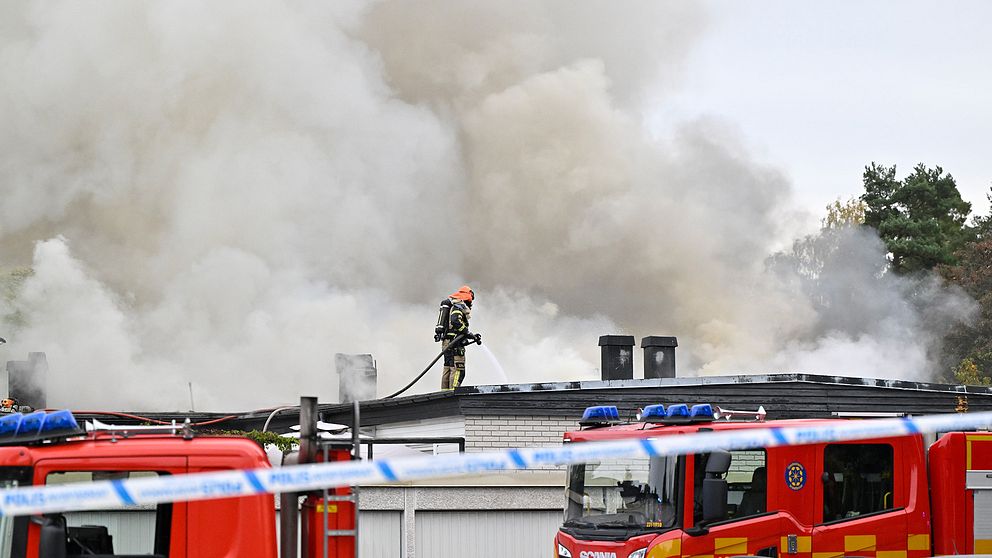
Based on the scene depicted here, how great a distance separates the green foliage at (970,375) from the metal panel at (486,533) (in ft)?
116

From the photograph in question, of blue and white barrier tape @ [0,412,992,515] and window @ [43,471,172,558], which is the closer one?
blue and white barrier tape @ [0,412,992,515]

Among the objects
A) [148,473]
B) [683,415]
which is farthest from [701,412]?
[148,473]

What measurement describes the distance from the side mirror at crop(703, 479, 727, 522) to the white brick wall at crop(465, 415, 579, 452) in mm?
6881

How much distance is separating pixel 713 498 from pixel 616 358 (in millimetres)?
10314

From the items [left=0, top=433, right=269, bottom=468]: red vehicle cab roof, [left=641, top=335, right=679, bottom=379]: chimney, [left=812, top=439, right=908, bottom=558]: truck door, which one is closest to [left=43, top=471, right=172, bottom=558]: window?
[left=0, top=433, right=269, bottom=468]: red vehicle cab roof

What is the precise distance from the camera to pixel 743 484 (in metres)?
8.62

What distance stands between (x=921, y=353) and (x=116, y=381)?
31276 mm

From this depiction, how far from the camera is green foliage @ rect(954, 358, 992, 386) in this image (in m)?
45.2

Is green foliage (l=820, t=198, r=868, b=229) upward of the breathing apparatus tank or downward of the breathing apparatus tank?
upward

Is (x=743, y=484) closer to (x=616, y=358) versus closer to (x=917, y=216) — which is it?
(x=616, y=358)

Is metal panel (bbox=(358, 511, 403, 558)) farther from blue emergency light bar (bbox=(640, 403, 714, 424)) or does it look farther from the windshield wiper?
blue emergency light bar (bbox=(640, 403, 714, 424))

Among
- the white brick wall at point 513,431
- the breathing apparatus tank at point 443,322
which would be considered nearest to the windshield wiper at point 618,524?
the white brick wall at point 513,431

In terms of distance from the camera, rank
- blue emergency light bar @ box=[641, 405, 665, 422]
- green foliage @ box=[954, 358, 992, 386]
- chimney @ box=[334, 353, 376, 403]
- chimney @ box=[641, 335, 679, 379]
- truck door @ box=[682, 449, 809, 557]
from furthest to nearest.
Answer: green foliage @ box=[954, 358, 992, 386], chimney @ box=[334, 353, 376, 403], chimney @ box=[641, 335, 679, 379], blue emergency light bar @ box=[641, 405, 665, 422], truck door @ box=[682, 449, 809, 557]

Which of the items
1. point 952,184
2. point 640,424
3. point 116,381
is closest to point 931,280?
point 952,184
